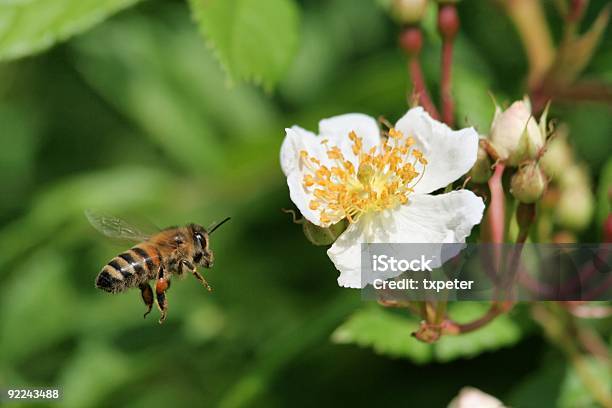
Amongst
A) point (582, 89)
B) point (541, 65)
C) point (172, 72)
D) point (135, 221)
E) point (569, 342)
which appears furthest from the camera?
point (172, 72)

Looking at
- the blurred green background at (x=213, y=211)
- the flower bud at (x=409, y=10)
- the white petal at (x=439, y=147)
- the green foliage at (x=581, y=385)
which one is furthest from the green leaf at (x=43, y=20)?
the green foliage at (x=581, y=385)

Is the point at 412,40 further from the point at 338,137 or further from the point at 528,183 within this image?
the point at 528,183

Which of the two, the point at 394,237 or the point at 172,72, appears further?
the point at 172,72

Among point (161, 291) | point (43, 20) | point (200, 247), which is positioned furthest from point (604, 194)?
point (43, 20)

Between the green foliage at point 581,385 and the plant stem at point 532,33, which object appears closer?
the green foliage at point 581,385

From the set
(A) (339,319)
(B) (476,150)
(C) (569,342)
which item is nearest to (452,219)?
(B) (476,150)

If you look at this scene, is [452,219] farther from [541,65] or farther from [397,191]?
[541,65]

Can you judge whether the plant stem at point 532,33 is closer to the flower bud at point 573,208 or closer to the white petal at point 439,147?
the flower bud at point 573,208
